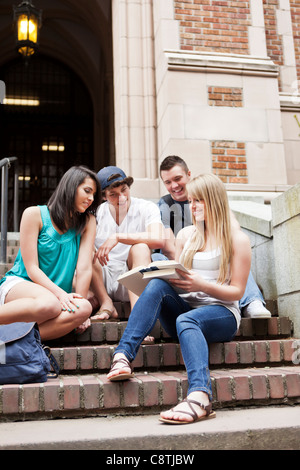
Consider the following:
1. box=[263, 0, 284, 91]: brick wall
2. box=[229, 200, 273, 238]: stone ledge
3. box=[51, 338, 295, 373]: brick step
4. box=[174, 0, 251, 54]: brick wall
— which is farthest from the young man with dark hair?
box=[263, 0, 284, 91]: brick wall

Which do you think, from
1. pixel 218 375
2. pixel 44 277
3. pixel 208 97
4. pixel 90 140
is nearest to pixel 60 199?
pixel 44 277

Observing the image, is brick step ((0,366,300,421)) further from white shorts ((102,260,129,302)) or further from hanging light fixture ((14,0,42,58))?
hanging light fixture ((14,0,42,58))

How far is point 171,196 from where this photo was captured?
4086mm

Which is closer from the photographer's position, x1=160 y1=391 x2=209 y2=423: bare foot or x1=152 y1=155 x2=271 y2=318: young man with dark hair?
x1=160 y1=391 x2=209 y2=423: bare foot

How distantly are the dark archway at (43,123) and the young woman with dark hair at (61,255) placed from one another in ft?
28.2

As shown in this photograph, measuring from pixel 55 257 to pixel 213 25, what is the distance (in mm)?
4409

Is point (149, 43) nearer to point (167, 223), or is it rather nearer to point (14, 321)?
point (167, 223)

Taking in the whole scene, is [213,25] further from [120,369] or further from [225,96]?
[120,369]

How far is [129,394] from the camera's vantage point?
2.32 m

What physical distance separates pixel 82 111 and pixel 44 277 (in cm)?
1003

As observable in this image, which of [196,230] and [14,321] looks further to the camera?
[196,230]

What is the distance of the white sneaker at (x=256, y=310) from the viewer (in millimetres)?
3139

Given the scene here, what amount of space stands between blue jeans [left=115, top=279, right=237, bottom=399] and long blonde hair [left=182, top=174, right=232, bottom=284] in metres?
0.25

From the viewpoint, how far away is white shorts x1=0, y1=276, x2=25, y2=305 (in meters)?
2.79
